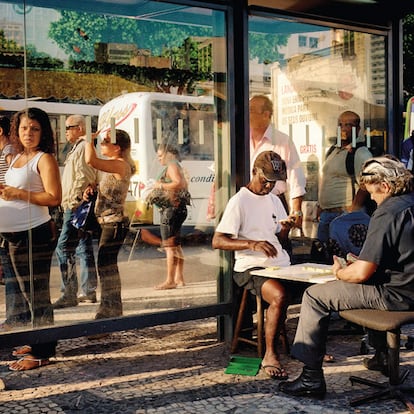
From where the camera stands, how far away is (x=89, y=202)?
17.8 ft

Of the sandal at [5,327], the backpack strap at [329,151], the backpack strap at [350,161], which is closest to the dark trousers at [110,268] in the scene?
the sandal at [5,327]

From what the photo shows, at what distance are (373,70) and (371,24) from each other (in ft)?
1.57

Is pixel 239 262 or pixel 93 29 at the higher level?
pixel 93 29

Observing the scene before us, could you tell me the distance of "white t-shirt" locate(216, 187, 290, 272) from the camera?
511 centimetres

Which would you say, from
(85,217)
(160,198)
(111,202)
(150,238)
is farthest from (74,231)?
(160,198)

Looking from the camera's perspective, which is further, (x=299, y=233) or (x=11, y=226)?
(x=299, y=233)

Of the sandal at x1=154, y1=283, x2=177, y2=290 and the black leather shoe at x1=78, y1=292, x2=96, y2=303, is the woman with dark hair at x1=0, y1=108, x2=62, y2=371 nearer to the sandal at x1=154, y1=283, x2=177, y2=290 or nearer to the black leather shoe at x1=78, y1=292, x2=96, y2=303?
the black leather shoe at x1=78, y1=292, x2=96, y2=303

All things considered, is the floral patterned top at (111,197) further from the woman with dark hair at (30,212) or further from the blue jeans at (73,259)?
the woman with dark hair at (30,212)

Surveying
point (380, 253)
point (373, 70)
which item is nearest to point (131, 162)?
point (380, 253)

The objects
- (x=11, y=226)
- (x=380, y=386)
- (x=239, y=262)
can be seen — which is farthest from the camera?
(x=239, y=262)

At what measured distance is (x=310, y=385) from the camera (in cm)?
429

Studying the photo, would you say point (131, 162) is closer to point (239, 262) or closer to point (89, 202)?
point (89, 202)

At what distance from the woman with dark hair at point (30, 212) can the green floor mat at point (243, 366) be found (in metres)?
1.36

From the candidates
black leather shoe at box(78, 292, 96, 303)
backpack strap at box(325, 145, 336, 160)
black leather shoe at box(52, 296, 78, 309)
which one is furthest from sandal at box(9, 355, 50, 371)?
backpack strap at box(325, 145, 336, 160)
